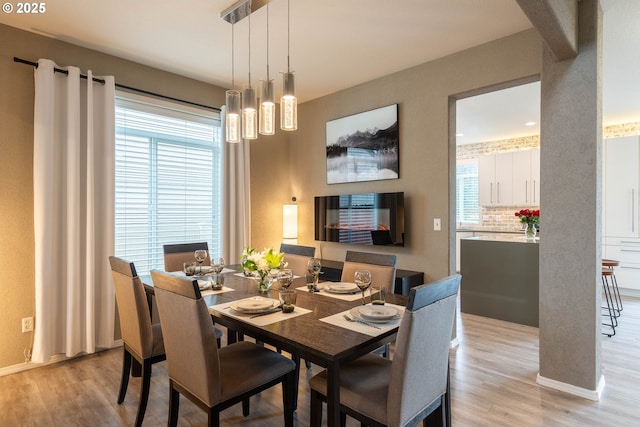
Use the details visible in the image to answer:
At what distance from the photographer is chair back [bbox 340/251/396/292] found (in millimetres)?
2467

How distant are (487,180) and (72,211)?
6.64 meters

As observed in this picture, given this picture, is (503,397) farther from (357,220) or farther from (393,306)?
(357,220)

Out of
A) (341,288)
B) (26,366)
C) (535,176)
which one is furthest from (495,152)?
(26,366)

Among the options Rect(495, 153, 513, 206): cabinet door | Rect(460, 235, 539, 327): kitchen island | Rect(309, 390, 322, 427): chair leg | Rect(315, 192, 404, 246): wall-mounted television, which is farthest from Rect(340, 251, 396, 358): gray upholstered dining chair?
Rect(495, 153, 513, 206): cabinet door

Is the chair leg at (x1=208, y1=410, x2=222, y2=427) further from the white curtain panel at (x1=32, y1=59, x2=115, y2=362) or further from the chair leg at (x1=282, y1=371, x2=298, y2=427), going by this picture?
the white curtain panel at (x1=32, y1=59, x2=115, y2=362)

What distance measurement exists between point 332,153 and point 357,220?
0.91 metres

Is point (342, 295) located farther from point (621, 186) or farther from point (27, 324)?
point (621, 186)

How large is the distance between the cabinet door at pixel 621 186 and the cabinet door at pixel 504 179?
142cm

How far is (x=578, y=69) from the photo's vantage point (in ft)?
7.91

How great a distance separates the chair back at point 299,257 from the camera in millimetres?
3043

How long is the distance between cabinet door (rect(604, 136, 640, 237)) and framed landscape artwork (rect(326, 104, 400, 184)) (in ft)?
12.9

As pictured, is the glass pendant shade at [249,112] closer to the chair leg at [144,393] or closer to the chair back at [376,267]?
the chair back at [376,267]

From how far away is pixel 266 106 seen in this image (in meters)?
2.26

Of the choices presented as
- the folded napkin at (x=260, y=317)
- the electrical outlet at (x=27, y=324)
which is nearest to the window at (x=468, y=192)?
the folded napkin at (x=260, y=317)
